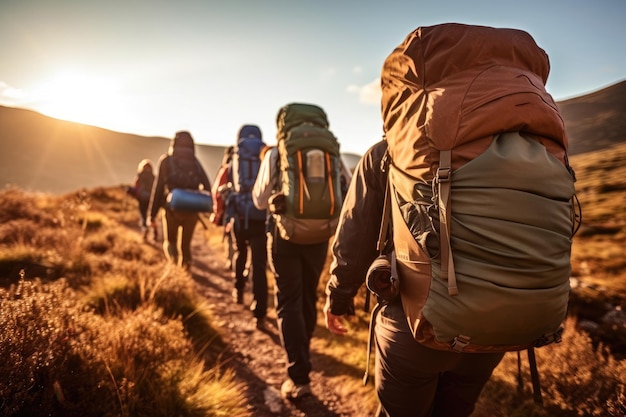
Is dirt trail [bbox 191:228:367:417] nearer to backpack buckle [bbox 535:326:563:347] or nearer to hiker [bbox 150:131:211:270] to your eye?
hiker [bbox 150:131:211:270]

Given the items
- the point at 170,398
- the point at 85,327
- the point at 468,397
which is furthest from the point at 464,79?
the point at 85,327

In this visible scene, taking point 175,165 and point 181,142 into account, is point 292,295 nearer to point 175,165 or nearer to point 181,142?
point 175,165

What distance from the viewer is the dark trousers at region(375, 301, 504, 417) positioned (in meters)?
1.37

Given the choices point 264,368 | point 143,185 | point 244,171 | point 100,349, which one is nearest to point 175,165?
point 244,171

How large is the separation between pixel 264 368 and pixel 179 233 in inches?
122

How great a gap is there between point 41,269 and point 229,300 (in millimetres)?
2806

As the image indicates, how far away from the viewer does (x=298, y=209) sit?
271cm

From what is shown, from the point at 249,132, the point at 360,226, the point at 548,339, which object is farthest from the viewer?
the point at 249,132

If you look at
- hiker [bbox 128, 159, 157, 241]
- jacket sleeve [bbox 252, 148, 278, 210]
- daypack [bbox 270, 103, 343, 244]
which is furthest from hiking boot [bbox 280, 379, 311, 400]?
hiker [bbox 128, 159, 157, 241]

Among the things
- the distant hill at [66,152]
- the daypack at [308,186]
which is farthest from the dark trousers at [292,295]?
the distant hill at [66,152]

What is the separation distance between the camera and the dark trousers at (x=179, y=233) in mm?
5305

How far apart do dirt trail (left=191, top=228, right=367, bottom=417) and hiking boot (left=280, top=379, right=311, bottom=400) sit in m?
0.06

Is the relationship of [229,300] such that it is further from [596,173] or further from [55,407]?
[596,173]

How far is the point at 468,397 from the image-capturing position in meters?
1.57
